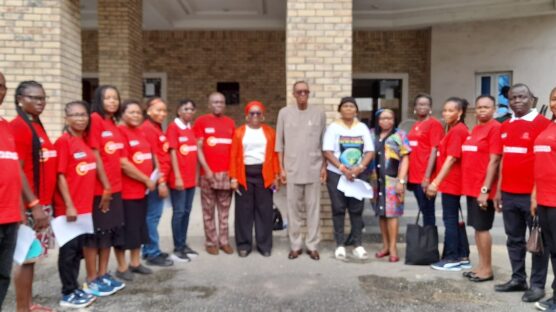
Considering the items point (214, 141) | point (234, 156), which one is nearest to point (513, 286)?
point (234, 156)

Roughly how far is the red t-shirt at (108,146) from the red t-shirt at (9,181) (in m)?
0.95

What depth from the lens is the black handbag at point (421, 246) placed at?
514 centimetres

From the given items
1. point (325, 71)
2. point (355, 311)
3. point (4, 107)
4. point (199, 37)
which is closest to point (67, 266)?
point (355, 311)

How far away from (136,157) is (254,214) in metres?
1.70

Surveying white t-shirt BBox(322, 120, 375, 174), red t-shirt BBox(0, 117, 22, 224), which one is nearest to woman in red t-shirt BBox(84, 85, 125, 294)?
red t-shirt BBox(0, 117, 22, 224)

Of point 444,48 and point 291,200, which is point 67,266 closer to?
point 291,200

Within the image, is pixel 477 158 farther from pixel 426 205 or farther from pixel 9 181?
pixel 9 181

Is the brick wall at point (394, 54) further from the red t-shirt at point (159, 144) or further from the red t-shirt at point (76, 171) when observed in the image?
the red t-shirt at point (76, 171)

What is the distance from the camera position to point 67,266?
392 centimetres

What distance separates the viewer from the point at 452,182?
4871mm

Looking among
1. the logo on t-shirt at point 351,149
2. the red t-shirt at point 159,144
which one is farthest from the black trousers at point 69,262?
the logo on t-shirt at point 351,149

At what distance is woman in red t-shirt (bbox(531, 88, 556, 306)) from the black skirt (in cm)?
353

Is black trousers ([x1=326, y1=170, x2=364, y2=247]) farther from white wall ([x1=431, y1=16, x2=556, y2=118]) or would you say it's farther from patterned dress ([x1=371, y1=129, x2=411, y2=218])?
white wall ([x1=431, y1=16, x2=556, y2=118])

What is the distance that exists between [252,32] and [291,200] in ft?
27.8
